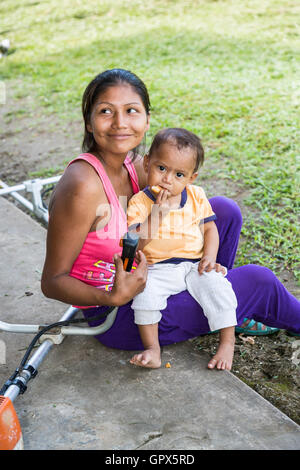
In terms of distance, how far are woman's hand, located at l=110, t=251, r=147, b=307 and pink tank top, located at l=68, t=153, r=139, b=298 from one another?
137 mm

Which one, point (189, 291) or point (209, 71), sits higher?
point (209, 71)

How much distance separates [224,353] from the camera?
6.89ft

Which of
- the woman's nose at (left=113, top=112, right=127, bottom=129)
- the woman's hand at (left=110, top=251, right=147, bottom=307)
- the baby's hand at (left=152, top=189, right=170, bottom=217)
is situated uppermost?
the woman's nose at (left=113, top=112, right=127, bottom=129)

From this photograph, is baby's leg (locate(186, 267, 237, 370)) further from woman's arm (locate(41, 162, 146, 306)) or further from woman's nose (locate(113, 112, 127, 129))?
woman's nose (locate(113, 112, 127, 129))

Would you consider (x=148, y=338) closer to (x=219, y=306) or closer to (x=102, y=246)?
(x=219, y=306)

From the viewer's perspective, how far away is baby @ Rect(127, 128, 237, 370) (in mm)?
2066

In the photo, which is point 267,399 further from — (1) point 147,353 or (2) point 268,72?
(2) point 268,72

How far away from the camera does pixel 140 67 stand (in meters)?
6.90

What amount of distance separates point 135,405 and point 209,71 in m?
5.37

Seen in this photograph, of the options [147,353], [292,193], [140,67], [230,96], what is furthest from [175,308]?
[140,67]

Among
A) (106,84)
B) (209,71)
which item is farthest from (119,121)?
(209,71)

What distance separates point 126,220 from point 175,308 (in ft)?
1.34

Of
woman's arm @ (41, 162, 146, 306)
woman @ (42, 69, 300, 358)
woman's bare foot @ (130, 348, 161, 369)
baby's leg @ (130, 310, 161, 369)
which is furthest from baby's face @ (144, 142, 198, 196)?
woman's bare foot @ (130, 348, 161, 369)

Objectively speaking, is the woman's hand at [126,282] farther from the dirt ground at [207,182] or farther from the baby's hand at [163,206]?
the dirt ground at [207,182]
